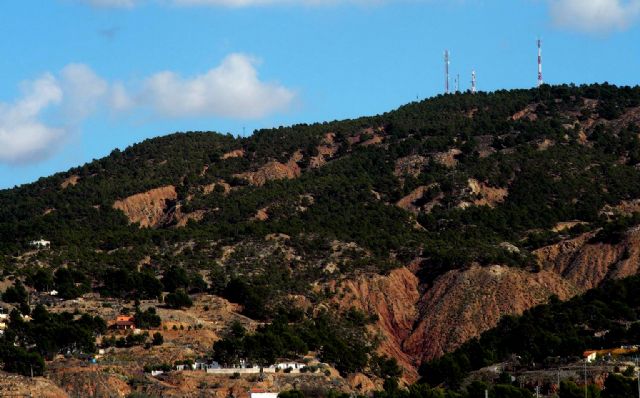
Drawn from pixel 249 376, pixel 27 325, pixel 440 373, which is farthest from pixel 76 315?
pixel 440 373

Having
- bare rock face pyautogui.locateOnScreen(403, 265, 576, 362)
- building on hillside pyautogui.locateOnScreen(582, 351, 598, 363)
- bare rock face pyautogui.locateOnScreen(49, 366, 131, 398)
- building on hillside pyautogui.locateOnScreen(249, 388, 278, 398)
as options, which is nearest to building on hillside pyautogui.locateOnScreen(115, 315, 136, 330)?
bare rock face pyautogui.locateOnScreen(49, 366, 131, 398)

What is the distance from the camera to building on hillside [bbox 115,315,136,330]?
538 ft

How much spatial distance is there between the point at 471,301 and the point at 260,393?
4991cm

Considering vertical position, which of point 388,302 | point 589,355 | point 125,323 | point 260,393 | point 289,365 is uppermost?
point 388,302

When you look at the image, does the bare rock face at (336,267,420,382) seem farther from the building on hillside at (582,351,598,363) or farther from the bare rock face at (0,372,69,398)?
the bare rock face at (0,372,69,398)

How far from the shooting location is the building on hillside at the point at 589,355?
146 m

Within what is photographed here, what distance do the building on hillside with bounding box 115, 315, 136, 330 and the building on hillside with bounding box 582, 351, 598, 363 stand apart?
139 feet

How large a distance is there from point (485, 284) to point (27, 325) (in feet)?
185

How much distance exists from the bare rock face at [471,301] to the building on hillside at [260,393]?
38.8 m

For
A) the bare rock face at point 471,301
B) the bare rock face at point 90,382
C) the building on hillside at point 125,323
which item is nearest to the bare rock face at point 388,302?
the bare rock face at point 471,301

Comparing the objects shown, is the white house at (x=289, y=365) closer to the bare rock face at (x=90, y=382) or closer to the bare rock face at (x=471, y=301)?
the bare rock face at (x=90, y=382)

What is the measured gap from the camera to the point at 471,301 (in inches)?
7475

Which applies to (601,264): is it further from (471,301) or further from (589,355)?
(589,355)

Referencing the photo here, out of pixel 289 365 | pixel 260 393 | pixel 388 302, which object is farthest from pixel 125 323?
pixel 388 302
